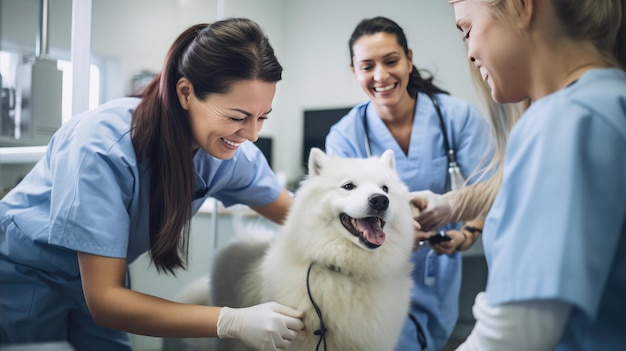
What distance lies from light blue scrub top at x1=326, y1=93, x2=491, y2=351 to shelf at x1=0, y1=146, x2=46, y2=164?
0.91 meters

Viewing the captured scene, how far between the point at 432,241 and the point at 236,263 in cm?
57

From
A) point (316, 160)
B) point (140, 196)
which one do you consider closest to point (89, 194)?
point (140, 196)

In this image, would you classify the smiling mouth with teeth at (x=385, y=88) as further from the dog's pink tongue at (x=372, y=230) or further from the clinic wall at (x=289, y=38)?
the dog's pink tongue at (x=372, y=230)

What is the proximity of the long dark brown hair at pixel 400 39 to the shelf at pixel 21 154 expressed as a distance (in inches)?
38.8

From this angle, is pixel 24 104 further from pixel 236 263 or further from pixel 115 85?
pixel 236 263

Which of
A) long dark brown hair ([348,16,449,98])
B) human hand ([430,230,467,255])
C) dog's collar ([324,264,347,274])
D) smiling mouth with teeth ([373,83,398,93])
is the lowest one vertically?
dog's collar ([324,264,347,274])

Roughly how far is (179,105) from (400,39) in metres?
0.56

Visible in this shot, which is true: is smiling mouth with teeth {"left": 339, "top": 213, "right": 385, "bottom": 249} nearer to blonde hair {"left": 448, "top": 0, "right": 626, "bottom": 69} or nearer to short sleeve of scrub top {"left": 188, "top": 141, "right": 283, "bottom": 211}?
short sleeve of scrub top {"left": 188, "top": 141, "right": 283, "bottom": 211}

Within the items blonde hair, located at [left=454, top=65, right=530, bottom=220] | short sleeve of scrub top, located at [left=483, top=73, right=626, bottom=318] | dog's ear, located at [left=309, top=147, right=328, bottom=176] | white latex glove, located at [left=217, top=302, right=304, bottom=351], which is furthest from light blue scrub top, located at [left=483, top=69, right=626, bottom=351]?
dog's ear, located at [left=309, top=147, right=328, bottom=176]

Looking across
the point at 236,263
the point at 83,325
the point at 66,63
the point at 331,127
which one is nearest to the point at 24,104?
the point at 66,63

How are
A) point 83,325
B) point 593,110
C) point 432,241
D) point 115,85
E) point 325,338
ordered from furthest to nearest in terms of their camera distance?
point 115,85, point 83,325, point 432,241, point 325,338, point 593,110

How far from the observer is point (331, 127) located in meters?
1.30

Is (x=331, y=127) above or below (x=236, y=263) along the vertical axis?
above

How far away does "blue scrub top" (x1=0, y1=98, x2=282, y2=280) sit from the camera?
107 centimetres
